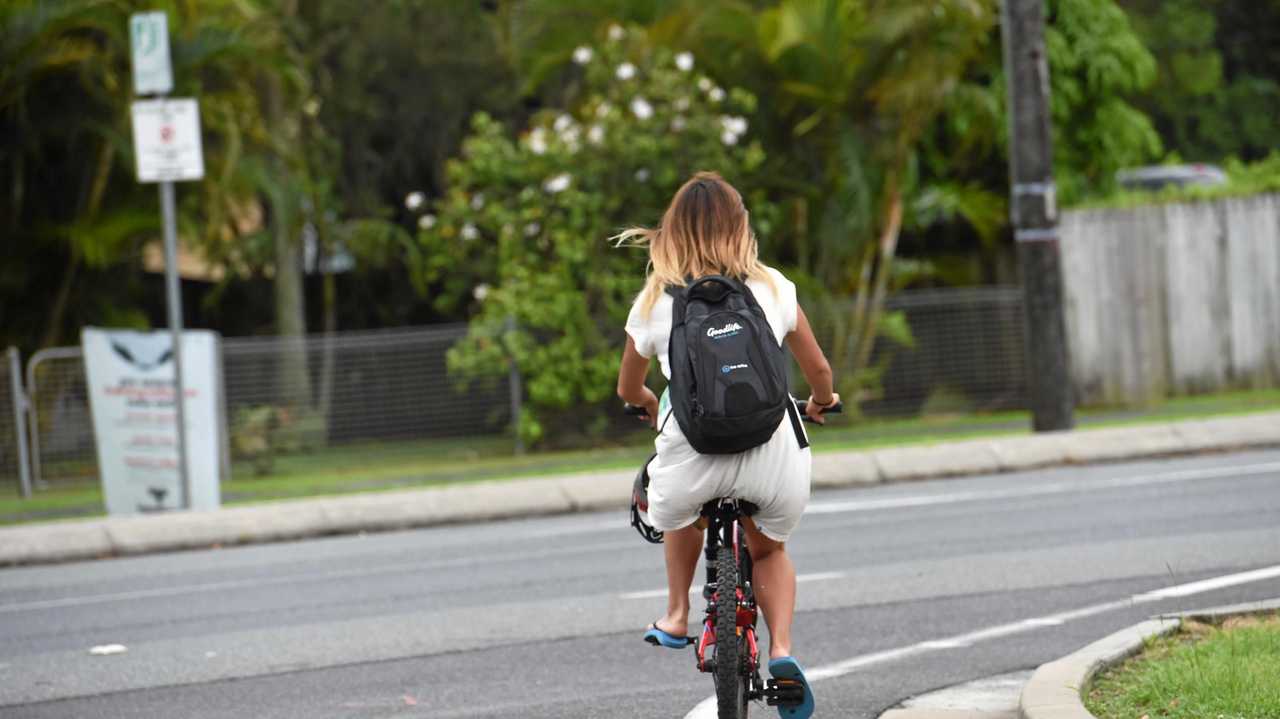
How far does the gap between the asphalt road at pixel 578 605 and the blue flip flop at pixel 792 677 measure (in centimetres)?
92

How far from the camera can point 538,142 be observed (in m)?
19.1

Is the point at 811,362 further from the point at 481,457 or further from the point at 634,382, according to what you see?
the point at 481,457

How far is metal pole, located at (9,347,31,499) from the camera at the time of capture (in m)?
16.7

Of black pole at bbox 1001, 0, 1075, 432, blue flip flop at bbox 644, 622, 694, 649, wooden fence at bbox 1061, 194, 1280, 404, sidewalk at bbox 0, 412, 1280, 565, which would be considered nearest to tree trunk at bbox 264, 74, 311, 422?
sidewalk at bbox 0, 412, 1280, 565

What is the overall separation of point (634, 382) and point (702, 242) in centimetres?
55

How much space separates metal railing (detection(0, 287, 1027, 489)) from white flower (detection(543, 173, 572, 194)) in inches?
72.5

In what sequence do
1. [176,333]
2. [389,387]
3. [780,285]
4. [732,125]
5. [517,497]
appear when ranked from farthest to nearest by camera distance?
[732,125] < [389,387] < [517,497] < [176,333] < [780,285]

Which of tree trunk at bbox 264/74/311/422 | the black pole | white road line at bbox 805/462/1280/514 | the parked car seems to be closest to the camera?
white road line at bbox 805/462/1280/514

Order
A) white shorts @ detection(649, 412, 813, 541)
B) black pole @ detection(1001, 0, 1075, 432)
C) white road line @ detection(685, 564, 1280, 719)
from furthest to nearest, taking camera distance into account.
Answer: black pole @ detection(1001, 0, 1075, 432) < white road line @ detection(685, 564, 1280, 719) < white shorts @ detection(649, 412, 813, 541)

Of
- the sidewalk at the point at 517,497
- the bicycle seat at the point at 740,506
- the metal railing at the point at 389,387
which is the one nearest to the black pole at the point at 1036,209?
the sidewalk at the point at 517,497

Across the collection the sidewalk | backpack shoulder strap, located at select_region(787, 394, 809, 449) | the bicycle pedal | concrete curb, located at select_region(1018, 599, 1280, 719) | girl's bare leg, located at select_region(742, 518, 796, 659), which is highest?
backpack shoulder strap, located at select_region(787, 394, 809, 449)

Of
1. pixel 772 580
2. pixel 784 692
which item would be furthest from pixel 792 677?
pixel 772 580

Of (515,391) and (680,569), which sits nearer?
(680,569)

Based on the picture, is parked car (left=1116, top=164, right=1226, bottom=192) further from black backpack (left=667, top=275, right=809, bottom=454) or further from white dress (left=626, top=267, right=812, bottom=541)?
black backpack (left=667, top=275, right=809, bottom=454)
